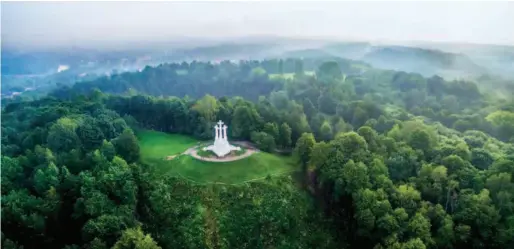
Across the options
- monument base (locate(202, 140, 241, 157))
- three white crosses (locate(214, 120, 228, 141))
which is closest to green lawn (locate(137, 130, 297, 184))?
monument base (locate(202, 140, 241, 157))

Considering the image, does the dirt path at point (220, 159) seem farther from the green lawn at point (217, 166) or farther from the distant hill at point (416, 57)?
the distant hill at point (416, 57)

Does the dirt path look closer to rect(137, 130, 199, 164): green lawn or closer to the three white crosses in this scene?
rect(137, 130, 199, 164): green lawn

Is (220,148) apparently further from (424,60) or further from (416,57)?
(424,60)

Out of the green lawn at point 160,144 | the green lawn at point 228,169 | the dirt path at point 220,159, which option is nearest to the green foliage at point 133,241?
the green lawn at point 228,169

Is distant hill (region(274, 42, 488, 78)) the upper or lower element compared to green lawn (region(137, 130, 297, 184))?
upper

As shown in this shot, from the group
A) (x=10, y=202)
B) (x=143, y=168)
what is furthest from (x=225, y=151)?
(x=10, y=202)

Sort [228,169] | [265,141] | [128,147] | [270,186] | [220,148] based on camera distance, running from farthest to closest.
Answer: [265,141] < [128,147] < [220,148] < [228,169] < [270,186]

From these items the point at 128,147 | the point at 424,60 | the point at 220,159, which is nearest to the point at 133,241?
the point at 220,159
